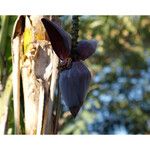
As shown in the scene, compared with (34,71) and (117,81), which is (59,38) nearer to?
(34,71)

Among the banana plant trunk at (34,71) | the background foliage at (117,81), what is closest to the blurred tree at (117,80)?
the background foliage at (117,81)

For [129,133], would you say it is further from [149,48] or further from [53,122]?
[53,122]

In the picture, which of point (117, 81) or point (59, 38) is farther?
point (117, 81)

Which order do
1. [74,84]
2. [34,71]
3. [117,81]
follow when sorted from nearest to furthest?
[74,84], [34,71], [117,81]

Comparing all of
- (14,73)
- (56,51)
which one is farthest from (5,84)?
(56,51)

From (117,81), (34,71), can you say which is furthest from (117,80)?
(34,71)

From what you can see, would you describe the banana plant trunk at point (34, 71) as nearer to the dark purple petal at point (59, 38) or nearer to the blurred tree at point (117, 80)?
the dark purple petal at point (59, 38)
